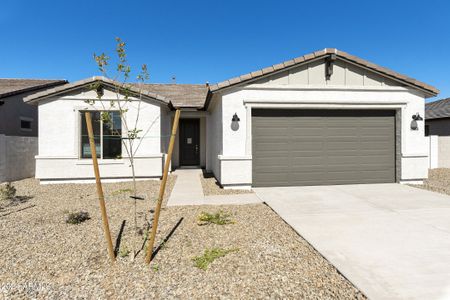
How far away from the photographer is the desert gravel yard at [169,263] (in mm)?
2787

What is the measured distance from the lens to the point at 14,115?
13.0m

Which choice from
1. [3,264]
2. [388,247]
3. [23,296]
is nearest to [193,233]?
[23,296]

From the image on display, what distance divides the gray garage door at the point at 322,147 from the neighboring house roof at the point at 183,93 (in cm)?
542

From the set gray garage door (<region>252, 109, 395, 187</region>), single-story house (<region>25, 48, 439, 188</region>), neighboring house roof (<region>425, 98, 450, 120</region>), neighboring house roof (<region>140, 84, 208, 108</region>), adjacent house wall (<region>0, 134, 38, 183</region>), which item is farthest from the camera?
neighboring house roof (<region>425, 98, 450, 120</region>)

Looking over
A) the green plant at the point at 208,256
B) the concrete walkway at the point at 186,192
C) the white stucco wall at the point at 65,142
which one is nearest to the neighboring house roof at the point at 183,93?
the white stucco wall at the point at 65,142

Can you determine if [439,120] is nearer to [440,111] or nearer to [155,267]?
[440,111]

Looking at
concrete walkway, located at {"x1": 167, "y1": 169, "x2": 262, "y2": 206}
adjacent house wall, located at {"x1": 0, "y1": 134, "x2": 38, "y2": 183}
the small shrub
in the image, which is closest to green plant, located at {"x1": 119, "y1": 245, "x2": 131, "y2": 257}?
the small shrub

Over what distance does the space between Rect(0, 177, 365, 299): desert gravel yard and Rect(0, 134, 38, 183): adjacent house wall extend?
528cm

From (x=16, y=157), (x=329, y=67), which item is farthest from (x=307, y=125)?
(x=16, y=157)

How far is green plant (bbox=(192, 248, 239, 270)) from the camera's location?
131 inches

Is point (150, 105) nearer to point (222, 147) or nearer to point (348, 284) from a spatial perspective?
point (222, 147)

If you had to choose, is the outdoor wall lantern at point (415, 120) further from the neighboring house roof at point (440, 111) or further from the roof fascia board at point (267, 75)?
the neighboring house roof at point (440, 111)

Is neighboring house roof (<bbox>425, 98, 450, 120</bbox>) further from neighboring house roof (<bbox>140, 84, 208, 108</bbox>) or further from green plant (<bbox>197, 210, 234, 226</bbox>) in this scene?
green plant (<bbox>197, 210, 234, 226</bbox>)

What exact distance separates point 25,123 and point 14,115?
981 millimetres
